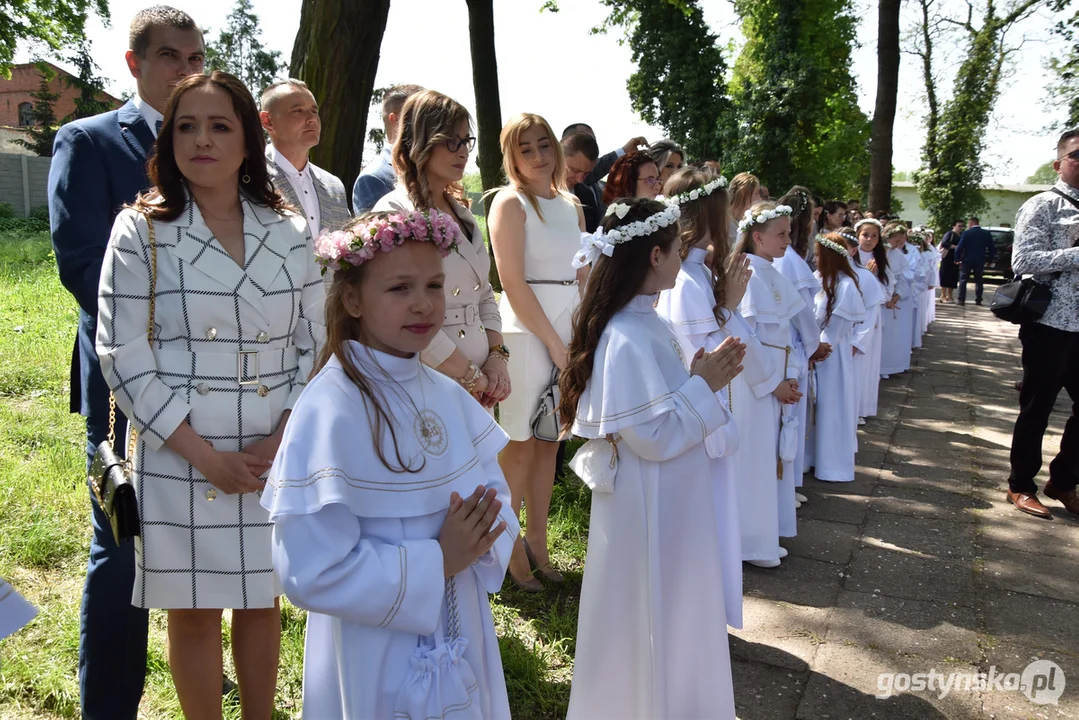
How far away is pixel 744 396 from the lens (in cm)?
488

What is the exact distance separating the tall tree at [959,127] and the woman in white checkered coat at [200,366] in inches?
1213

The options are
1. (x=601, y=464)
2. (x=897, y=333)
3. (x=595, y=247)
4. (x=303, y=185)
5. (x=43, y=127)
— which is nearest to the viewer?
(x=601, y=464)

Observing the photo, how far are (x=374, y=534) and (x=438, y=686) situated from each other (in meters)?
0.39

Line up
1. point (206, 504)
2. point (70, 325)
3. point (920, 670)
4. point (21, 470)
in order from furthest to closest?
point (70, 325) → point (21, 470) → point (920, 670) → point (206, 504)

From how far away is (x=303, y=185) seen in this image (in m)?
3.94

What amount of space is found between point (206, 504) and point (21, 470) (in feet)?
11.8

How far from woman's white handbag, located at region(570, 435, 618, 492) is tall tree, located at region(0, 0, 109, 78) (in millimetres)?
23588

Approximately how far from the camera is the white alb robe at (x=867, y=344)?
8352mm

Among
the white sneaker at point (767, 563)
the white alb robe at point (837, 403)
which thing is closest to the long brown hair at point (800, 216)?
the white alb robe at point (837, 403)

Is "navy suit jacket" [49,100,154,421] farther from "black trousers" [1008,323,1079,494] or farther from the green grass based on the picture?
"black trousers" [1008,323,1079,494]

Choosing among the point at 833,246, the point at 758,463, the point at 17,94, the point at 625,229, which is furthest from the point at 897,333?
the point at 17,94

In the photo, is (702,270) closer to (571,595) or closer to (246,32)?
(571,595)

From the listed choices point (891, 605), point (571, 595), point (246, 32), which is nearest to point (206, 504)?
point (571, 595)

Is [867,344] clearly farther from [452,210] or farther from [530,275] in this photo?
[452,210]
